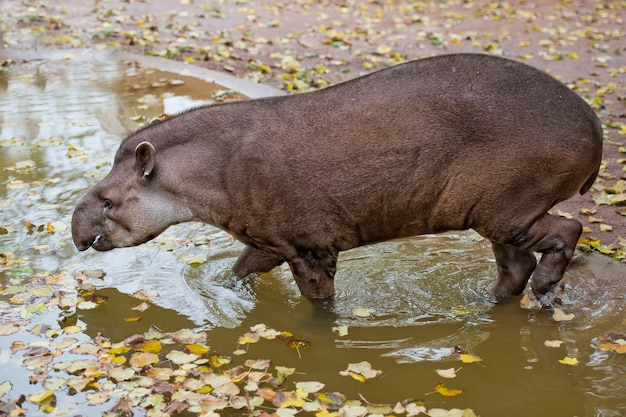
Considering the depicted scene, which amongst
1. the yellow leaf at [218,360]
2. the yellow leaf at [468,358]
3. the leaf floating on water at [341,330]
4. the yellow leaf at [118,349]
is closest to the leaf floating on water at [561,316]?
the yellow leaf at [468,358]

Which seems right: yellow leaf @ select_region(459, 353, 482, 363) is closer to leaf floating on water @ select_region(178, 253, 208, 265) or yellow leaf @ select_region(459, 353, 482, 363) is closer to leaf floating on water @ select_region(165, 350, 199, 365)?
leaf floating on water @ select_region(165, 350, 199, 365)

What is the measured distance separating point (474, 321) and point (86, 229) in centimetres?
290

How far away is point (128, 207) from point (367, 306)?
1.90 metres

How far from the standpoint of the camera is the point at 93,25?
611 inches

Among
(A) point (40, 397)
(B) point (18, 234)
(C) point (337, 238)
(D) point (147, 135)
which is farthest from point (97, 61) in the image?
(A) point (40, 397)

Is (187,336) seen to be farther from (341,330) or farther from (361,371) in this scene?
(361,371)

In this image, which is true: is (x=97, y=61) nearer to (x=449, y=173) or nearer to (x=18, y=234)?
(x=18, y=234)

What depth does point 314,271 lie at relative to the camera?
6.58 meters

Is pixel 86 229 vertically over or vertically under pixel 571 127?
under

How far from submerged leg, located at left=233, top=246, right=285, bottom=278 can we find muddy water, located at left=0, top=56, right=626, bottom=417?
12 centimetres

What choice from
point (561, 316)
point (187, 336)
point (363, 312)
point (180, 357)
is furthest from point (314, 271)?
→ point (561, 316)

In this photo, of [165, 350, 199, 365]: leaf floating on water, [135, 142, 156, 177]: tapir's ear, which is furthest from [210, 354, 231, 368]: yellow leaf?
[135, 142, 156, 177]: tapir's ear

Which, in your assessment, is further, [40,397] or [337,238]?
[337,238]

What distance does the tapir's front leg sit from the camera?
21.5 ft
